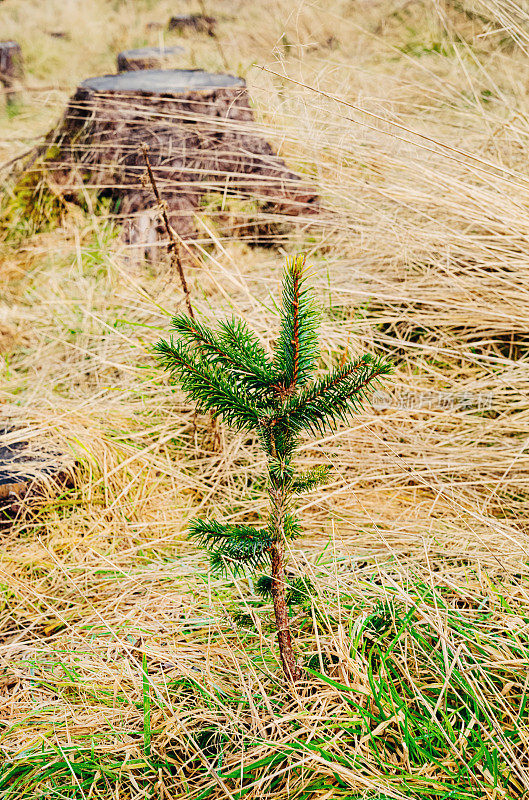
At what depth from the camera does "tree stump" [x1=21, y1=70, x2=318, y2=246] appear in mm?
2461

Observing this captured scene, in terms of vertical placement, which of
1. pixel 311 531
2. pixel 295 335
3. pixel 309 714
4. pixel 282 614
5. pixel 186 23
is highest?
pixel 186 23

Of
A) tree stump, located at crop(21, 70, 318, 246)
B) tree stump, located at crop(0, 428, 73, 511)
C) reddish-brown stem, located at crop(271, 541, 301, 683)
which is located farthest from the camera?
tree stump, located at crop(21, 70, 318, 246)

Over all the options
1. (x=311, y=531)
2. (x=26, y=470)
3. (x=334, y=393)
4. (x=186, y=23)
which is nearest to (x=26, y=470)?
(x=26, y=470)

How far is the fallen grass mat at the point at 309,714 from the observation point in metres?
0.85

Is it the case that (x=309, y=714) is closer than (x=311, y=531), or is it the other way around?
(x=309, y=714)

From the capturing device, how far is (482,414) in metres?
1.69

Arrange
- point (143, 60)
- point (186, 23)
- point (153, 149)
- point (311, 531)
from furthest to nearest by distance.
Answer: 1. point (186, 23)
2. point (143, 60)
3. point (153, 149)
4. point (311, 531)

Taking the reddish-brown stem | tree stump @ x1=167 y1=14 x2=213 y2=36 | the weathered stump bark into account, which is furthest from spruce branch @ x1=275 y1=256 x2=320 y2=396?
tree stump @ x1=167 y1=14 x2=213 y2=36

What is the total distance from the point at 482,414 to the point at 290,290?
3.88 ft

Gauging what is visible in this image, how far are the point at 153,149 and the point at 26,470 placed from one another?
5.46ft

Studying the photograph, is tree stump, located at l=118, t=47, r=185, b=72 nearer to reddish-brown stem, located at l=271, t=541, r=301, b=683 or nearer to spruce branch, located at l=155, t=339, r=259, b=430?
spruce branch, located at l=155, t=339, r=259, b=430

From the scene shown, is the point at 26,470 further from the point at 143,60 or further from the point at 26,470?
the point at 143,60

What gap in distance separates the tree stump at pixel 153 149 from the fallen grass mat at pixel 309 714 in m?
1.82

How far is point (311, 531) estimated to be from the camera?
1367 millimetres
